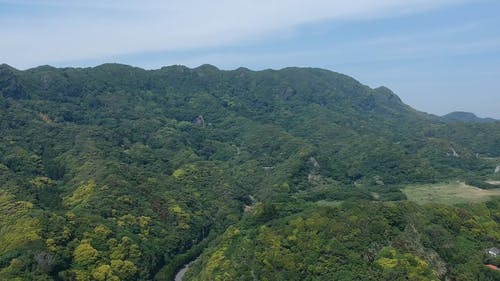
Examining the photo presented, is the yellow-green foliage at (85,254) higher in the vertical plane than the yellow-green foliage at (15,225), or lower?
lower

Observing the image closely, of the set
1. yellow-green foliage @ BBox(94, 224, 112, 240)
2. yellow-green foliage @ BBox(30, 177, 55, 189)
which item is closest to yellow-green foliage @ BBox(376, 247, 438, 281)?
yellow-green foliage @ BBox(94, 224, 112, 240)

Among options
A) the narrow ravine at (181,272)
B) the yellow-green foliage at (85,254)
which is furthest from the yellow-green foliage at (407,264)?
the yellow-green foliage at (85,254)

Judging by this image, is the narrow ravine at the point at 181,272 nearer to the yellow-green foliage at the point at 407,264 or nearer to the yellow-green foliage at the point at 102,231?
the yellow-green foliage at the point at 102,231

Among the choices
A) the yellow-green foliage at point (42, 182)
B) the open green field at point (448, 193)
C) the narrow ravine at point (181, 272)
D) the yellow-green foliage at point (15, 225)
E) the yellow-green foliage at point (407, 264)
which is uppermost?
the yellow-green foliage at point (407, 264)

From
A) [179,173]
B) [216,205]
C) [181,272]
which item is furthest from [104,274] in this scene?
[179,173]

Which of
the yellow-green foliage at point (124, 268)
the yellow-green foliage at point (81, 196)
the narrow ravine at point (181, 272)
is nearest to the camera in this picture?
the yellow-green foliage at point (124, 268)

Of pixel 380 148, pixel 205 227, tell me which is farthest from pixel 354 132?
pixel 205 227
